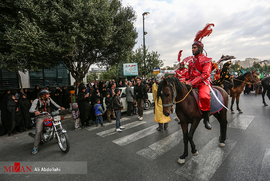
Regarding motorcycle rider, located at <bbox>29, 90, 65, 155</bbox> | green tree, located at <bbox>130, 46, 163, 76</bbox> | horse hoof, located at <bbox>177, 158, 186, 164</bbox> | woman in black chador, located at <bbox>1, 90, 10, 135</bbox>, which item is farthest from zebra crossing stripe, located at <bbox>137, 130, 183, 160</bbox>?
green tree, located at <bbox>130, 46, 163, 76</bbox>

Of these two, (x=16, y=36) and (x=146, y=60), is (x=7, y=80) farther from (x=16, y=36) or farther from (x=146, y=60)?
(x=146, y=60)

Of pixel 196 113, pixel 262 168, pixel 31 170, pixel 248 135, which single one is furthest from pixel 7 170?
pixel 248 135

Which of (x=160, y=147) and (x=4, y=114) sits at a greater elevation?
(x=4, y=114)

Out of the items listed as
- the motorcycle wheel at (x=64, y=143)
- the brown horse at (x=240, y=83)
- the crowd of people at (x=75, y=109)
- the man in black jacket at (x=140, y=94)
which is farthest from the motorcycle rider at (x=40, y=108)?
the brown horse at (x=240, y=83)

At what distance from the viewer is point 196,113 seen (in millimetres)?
3467

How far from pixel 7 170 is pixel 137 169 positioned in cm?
315

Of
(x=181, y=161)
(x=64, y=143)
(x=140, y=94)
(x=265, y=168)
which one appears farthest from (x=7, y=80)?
(x=265, y=168)

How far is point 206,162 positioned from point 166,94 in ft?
6.33

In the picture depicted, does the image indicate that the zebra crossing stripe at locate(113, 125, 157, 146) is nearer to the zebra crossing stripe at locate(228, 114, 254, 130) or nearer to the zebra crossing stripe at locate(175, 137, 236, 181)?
the zebra crossing stripe at locate(175, 137, 236, 181)

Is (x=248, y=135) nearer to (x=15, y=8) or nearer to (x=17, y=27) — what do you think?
(x=17, y=27)

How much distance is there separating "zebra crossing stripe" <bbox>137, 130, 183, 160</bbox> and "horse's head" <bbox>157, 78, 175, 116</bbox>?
4.91 feet

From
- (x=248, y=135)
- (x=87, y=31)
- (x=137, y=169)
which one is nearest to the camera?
(x=137, y=169)

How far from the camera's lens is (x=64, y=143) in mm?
4188

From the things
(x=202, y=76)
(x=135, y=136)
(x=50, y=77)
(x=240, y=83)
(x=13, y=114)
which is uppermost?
(x=50, y=77)
